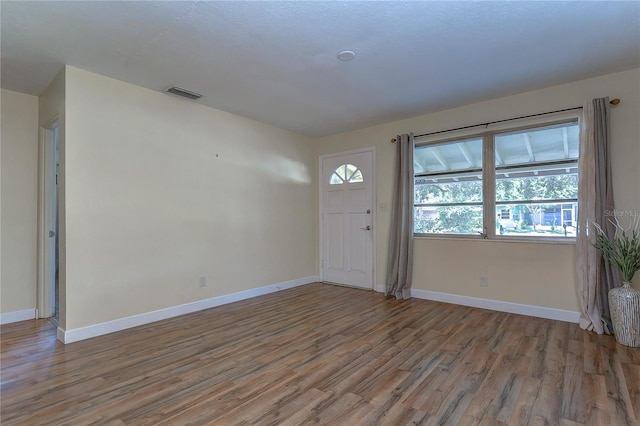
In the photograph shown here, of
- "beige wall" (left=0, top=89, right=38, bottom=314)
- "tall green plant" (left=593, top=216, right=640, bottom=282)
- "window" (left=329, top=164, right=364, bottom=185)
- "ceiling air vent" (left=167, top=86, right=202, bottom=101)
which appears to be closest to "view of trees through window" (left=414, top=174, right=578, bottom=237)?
"tall green plant" (left=593, top=216, right=640, bottom=282)

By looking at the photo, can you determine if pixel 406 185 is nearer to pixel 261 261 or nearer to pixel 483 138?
pixel 483 138

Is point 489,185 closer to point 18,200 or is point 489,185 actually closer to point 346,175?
point 346,175

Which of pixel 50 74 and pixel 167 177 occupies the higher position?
pixel 50 74

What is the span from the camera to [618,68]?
3086 millimetres

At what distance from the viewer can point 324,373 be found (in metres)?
2.34

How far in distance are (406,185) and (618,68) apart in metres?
2.46

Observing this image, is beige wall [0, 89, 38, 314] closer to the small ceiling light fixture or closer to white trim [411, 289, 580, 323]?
the small ceiling light fixture

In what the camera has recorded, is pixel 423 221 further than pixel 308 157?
No

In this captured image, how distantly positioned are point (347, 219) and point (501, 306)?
101 inches

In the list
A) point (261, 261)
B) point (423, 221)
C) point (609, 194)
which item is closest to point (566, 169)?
point (609, 194)

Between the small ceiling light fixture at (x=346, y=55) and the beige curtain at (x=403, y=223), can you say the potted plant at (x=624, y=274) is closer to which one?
the beige curtain at (x=403, y=223)

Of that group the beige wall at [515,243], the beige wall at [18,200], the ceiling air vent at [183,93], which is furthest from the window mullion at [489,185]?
the beige wall at [18,200]

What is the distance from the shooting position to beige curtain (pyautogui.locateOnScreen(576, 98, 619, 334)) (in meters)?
3.13

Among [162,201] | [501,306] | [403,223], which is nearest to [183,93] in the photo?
[162,201]
